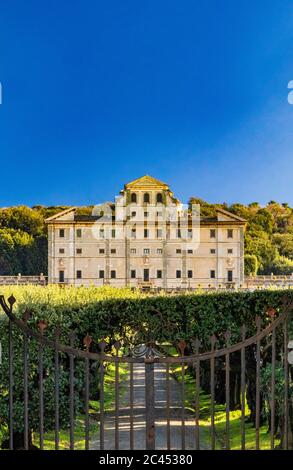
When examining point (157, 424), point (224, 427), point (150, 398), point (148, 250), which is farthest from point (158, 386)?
point (148, 250)

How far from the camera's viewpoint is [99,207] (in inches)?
2156

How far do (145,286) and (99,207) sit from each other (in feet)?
32.8

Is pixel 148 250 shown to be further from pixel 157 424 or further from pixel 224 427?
pixel 157 424

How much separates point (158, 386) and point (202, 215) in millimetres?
46594

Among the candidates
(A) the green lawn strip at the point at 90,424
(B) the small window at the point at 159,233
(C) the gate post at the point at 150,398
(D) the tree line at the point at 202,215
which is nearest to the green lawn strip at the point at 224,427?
(A) the green lawn strip at the point at 90,424

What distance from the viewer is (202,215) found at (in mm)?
56062

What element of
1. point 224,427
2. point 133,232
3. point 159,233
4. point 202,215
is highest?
point 202,215

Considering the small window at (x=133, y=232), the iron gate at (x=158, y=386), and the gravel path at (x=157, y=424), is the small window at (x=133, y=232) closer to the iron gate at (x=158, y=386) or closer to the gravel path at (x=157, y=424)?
the iron gate at (x=158, y=386)

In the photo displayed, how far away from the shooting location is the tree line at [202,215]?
53688 millimetres

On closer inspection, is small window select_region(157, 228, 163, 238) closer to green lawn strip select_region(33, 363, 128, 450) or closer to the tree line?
the tree line

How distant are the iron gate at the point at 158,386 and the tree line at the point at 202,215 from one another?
44278 mm

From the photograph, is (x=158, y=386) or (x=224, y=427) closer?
(x=224, y=427)

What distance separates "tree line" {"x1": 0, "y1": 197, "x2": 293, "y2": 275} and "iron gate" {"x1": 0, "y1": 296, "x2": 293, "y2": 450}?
4428cm

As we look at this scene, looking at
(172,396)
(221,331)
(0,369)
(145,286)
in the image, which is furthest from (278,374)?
(145,286)
